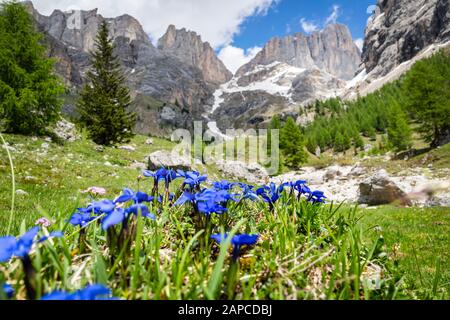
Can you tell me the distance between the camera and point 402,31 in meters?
153

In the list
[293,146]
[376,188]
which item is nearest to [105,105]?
[376,188]

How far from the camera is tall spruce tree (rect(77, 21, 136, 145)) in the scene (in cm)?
2555

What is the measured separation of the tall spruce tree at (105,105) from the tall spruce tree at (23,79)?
7140 mm

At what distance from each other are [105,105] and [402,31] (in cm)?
A: 17815

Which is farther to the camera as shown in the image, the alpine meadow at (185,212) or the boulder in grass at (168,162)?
the boulder in grass at (168,162)

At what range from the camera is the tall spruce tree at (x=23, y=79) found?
16.2 metres

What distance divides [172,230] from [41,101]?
62.0 ft

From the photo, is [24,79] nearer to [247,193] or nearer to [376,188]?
[247,193]

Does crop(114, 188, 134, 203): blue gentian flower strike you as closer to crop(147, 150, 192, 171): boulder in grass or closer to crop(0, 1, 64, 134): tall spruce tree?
crop(147, 150, 192, 171): boulder in grass

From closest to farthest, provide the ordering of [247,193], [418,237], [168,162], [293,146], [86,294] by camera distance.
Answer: [86,294], [247,193], [418,237], [168,162], [293,146]

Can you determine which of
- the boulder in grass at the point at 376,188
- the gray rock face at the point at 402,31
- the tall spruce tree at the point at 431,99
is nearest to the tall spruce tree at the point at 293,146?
the tall spruce tree at the point at 431,99

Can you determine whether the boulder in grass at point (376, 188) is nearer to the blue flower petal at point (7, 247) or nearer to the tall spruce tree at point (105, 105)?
the blue flower petal at point (7, 247)
